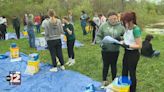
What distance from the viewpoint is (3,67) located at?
10.2 meters

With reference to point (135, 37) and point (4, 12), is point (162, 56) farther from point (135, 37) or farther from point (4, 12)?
point (4, 12)

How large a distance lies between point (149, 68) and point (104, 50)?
2657 mm

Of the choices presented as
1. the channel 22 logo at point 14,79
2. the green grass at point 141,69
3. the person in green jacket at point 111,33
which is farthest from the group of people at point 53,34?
the person in green jacket at point 111,33

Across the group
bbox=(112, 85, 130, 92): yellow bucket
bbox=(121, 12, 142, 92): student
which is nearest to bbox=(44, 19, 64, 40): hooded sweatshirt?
A: bbox=(121, 12, 142, 92): student

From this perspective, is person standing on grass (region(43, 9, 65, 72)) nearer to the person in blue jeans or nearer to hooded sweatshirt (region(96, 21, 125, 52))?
hooded sweatshirt (region(96, 21, 125, 52))

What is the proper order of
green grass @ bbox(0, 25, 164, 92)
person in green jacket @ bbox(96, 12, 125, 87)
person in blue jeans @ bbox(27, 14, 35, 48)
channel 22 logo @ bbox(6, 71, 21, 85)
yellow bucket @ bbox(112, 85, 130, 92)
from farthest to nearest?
person in blue jeans @ bbox(27, 14, 35, 48)
channel 22 logo @ bbox(6, 71, 21, 85)
green grass @ bbox(0, 25, 164, 92)
person in green jacket @ bbox(96, 12, 125, 87)
yellow bucket @ bbox(112, 85, 130, 92)

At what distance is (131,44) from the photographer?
20.6 feet

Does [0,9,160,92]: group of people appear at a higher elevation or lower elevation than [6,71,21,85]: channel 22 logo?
higher

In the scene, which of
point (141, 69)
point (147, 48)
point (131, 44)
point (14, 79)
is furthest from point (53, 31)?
point (147, 48)

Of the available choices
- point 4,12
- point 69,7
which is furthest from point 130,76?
point 69,7

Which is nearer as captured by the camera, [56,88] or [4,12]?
[56,88]

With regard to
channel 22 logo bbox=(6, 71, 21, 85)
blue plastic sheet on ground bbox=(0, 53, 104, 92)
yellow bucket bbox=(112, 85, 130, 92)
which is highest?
yellow bucket bbox=(112, 85, 130, 92)

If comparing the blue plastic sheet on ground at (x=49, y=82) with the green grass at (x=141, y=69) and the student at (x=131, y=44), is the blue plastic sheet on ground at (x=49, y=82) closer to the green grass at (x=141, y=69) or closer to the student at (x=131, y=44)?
the green grass at (x=141, y=69)

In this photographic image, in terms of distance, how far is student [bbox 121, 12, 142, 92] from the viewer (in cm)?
613
